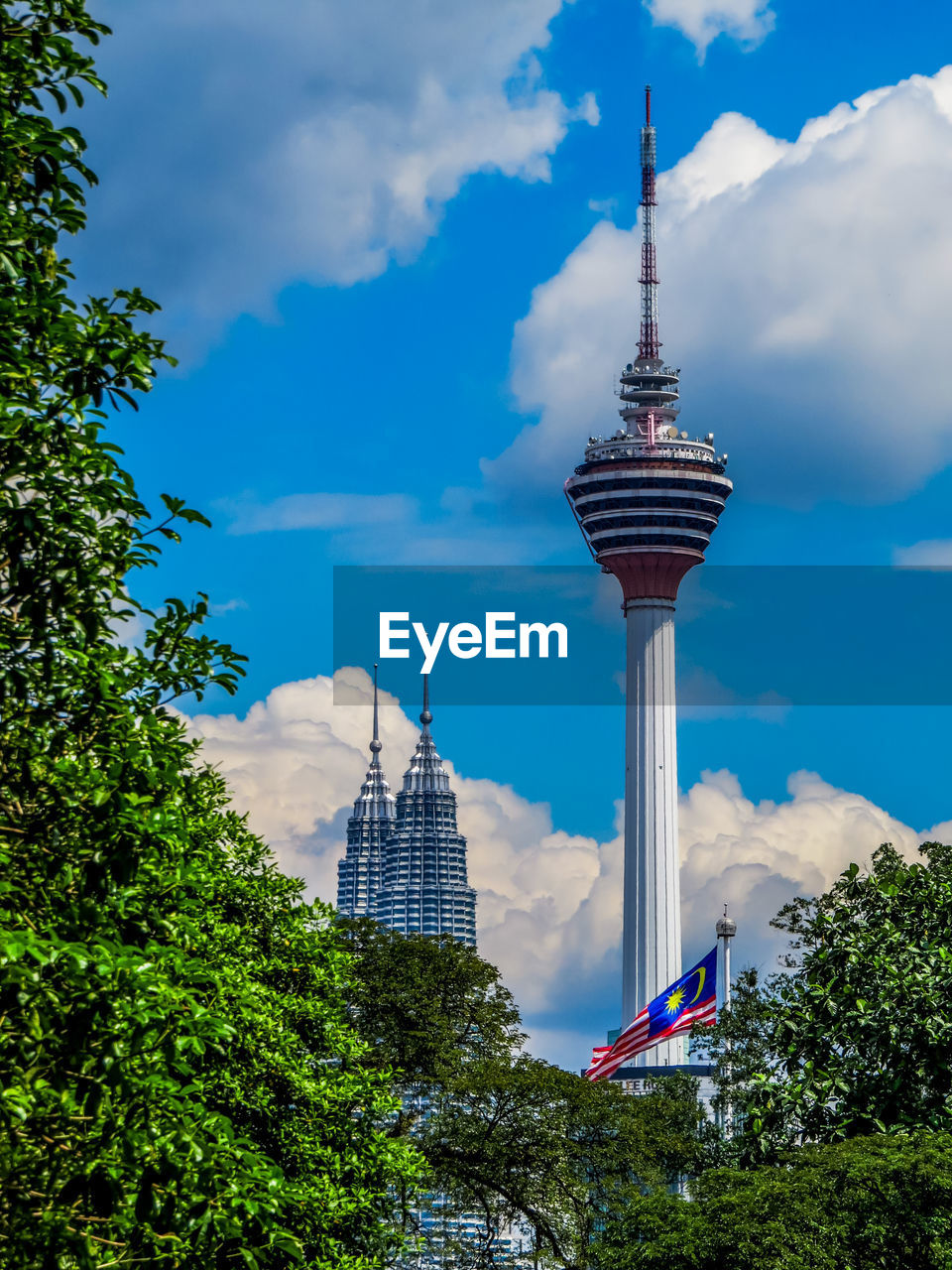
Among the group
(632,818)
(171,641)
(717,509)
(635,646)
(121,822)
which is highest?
(717,509)

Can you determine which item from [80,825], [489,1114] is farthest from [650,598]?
[80,825]

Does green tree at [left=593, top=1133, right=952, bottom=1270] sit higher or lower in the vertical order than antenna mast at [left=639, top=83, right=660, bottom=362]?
lower

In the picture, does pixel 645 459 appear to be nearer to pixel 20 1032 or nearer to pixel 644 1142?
pixel 644 1142

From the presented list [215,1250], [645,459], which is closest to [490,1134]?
[215,1250]

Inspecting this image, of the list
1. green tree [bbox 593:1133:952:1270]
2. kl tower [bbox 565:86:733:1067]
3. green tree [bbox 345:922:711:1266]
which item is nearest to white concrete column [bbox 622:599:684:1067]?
kl tower [bbox 565:86:733:1067]

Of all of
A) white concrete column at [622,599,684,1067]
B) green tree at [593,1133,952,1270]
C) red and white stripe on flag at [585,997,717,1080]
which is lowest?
green tree at [593,1133,952,1270]

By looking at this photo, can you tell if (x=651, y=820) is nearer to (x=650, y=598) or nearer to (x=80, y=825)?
(x=650, y=598)

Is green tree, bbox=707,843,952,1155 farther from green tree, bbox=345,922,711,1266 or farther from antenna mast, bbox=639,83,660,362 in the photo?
antenna mast, bbox=639,83,660,362
